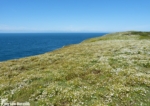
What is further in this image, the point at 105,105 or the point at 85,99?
the point at 85,99

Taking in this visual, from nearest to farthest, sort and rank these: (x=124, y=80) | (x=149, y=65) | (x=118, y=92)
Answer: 1. (x=118, y=92)
2. (x=124, y=80)
3. (x=149, y=65)

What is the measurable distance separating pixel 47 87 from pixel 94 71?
26.0 ft

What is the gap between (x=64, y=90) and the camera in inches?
693

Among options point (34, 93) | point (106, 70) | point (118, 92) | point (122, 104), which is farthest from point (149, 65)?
point (34, 93)

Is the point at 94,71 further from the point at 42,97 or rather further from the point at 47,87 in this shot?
the point at 42,97

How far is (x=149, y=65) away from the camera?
1031 inches

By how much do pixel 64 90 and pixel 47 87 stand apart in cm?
252

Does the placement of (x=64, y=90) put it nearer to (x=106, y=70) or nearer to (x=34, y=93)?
(x=34, y=93)

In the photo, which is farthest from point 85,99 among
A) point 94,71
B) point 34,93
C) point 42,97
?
point 94,71

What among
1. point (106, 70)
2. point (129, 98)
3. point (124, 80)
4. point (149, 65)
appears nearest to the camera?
point (129, 98)

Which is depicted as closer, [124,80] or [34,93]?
[34,93]

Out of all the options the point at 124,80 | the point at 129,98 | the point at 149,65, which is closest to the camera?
the point at 129,98

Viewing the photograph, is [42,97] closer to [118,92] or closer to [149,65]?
[118,92]

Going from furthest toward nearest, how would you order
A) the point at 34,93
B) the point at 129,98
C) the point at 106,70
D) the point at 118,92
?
the point at 106,70
the point at 34,93
the point at 118,92
the point at 129,98
